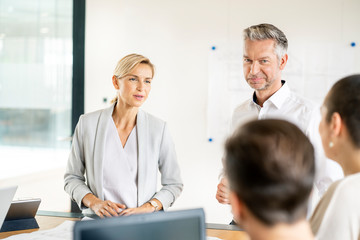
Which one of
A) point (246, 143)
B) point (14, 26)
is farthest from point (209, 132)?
point (246, 143)

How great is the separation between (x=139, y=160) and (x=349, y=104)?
3.93ft

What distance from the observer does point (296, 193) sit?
78cm

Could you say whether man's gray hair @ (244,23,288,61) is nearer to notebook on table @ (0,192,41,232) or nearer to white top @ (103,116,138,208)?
white top @ (103,116,138,208)

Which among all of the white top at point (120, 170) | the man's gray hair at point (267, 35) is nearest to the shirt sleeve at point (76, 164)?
the white top at point (120, 170)

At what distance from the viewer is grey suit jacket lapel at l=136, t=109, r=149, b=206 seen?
204 cm

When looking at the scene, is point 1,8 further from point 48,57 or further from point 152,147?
point 152,147

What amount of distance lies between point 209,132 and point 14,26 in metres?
2.04

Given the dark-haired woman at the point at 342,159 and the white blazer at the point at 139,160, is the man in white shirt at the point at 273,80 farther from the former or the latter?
the dark-haired woman at the point at 342,159

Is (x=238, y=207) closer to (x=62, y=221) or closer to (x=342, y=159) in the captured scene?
(x=342, y=159)

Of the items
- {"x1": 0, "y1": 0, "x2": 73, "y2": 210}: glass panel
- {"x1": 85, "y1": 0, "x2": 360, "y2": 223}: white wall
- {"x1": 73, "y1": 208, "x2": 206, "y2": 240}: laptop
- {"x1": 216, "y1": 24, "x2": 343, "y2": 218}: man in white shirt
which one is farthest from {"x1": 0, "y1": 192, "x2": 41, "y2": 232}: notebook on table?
{"x1": 85, "y1": 0, "x2": 360, "y2": 223}: white wall

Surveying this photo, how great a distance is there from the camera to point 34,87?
3803 millimetres

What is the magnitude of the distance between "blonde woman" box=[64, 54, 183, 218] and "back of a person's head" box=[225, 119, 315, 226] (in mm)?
1257

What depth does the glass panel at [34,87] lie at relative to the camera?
11.4 ft

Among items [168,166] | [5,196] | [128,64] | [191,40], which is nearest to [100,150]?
[168,166]
